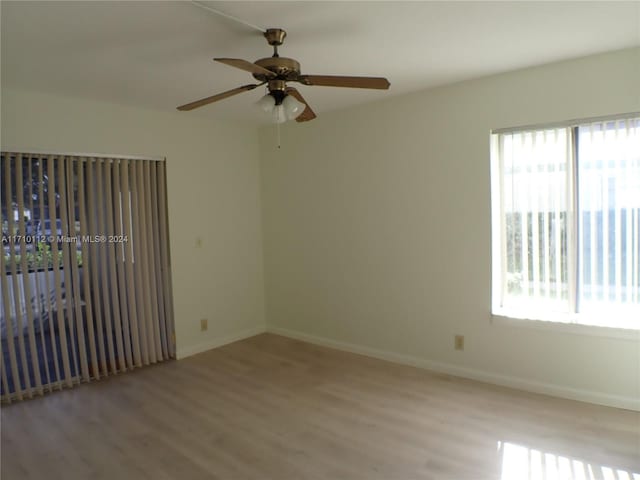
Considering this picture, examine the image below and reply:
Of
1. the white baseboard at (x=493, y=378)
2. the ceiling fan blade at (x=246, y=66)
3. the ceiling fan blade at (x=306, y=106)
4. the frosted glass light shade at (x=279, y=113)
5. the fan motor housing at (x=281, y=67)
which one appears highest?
the fan motor housing at (x=281, y=67)

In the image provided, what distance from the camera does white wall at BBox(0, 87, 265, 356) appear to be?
3449mm

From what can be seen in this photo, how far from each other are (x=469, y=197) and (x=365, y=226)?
3.49 feet

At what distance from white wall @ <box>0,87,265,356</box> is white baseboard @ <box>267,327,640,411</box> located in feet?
3.45

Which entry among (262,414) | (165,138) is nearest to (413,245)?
(262,414)

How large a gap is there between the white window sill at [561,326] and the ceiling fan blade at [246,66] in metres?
2.59

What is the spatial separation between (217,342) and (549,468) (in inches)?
132

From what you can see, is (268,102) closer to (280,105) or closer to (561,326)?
(280,105)

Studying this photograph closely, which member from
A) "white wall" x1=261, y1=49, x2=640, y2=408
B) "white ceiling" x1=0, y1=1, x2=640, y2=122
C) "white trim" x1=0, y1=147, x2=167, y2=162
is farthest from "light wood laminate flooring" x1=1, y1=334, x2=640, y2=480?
"white ceiling" x1=0, y1=1, x2=640, y2=122

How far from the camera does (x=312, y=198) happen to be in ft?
15.0

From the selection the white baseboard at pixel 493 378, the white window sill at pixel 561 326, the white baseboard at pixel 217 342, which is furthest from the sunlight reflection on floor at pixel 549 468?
the white baseboard at pixel 217 342

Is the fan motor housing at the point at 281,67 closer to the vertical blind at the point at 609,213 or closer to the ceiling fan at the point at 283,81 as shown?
the ceiling fan at the point at 283,81

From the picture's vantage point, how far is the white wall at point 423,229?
3.02m

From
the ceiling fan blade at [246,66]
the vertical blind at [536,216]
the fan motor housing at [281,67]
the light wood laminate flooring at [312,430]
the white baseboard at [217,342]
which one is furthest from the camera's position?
the white baseboard at [217,342]

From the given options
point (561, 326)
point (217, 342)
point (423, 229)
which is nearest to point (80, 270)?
point (217, 342)
